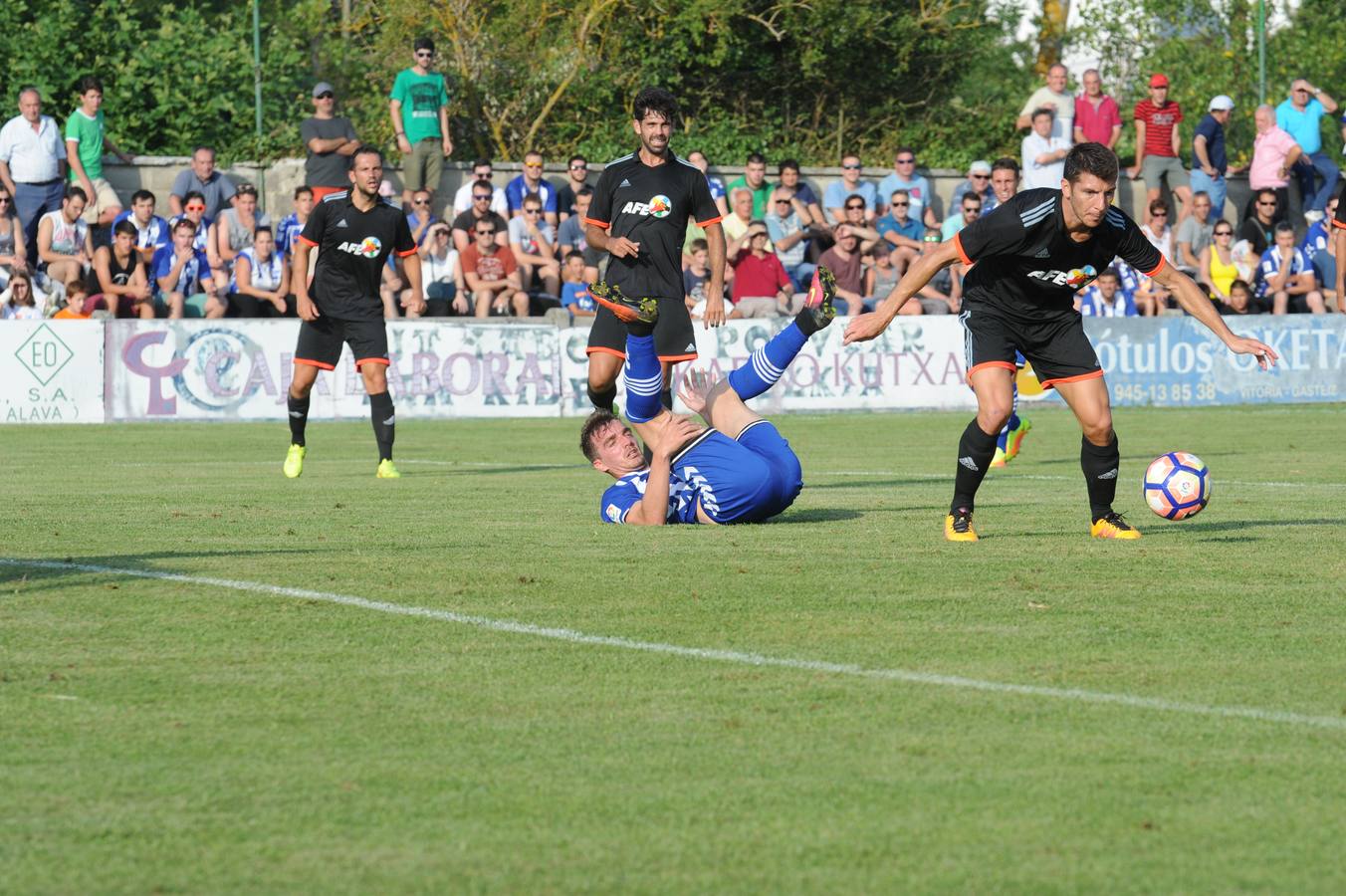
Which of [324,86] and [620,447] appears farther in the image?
[324,86]

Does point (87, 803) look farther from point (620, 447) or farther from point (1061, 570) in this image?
point (620, 447)

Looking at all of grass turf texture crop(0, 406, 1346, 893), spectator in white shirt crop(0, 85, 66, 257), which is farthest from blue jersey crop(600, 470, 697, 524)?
spectator in white shirt crop(0, 85, 66, 257)

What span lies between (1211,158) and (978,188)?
347 cm

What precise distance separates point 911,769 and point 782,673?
1.22m

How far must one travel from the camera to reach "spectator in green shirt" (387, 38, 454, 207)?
2548cm

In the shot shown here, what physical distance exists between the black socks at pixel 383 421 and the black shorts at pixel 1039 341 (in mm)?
6015

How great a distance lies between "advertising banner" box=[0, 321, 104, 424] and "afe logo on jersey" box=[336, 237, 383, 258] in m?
8.39

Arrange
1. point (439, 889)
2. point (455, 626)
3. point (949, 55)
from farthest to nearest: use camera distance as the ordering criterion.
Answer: point (949, 55) < point (455, 626) < point (439, 889)

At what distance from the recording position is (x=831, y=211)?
27062 mm

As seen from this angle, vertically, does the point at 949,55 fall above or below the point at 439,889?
above

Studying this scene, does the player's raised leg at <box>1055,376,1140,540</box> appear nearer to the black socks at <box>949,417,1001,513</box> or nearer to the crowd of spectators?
the black socks at <box>949,417,1001,513</box>

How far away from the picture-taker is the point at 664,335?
12.0 meters

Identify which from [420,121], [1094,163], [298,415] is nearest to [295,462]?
[298,415]

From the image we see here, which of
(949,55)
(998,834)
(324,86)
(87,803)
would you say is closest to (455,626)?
(87,803)
